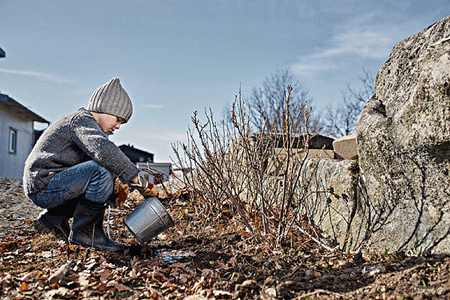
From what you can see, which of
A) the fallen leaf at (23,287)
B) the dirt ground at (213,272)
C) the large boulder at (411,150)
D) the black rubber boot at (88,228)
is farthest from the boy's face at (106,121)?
the large boulder at (411,150)

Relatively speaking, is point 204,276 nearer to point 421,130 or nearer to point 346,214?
point 346,214

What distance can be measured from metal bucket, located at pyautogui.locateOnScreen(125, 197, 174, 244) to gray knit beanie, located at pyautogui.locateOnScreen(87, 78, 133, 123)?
0.82 meters

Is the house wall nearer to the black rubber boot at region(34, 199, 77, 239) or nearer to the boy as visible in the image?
the black rubber boot at region(34, 199, 77, 239)

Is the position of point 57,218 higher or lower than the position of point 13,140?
lower

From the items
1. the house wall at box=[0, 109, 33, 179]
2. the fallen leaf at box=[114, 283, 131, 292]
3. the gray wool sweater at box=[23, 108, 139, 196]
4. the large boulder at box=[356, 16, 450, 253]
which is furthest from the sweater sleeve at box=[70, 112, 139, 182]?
the house wall at box=[0, 109, 33, 179]

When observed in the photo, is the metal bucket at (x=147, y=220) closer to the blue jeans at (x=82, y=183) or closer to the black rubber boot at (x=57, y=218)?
the blue jeans at (x=82, y=183)

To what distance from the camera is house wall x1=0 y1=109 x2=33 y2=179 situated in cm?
1595

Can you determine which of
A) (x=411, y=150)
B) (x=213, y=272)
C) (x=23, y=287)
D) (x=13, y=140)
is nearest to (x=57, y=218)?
(x=23, y=287)

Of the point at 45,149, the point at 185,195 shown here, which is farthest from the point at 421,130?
the point at 185,195

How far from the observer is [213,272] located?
8.55ft

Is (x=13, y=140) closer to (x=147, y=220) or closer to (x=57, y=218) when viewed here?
(x=57, y=218)

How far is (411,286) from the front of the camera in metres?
2.09

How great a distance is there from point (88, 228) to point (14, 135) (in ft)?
55.2

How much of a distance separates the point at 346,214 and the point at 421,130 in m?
0.86
